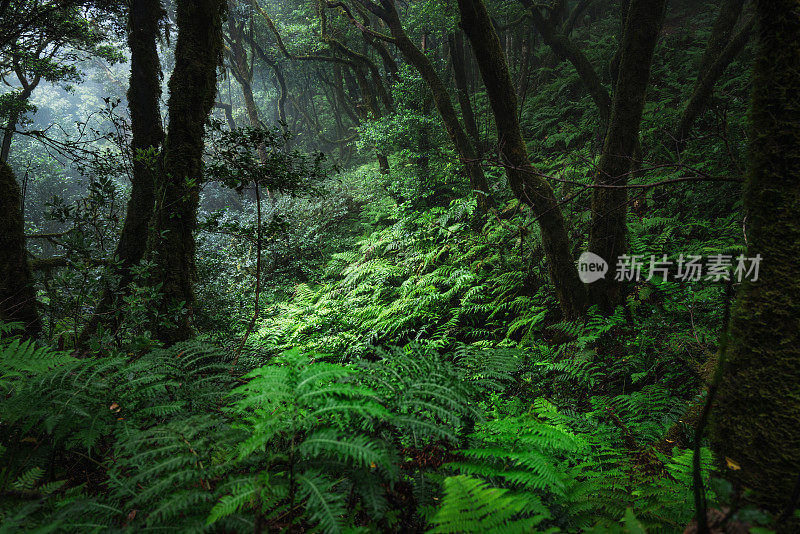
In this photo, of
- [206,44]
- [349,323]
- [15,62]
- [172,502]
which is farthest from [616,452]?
[15,62]

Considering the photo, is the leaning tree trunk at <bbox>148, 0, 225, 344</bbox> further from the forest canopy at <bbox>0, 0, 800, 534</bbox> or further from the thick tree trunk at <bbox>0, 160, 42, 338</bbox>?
the thick tree trunk at <bbox>0, 160, 42, 338</bbox>

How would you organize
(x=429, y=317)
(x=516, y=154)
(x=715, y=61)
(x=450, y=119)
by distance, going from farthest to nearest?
(x=450, y=119) < (x=715, y=61) < (x=429, y=317) < (x=516, y=154)

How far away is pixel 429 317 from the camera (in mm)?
5332

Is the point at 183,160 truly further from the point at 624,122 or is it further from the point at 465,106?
the point at 465,106

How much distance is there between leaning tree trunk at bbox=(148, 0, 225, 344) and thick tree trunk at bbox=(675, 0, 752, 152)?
707cm

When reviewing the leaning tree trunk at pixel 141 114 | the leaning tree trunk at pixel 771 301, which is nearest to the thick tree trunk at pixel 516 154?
the leaning tree trunk at pixel 771 301

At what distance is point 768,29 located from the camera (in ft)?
4.94

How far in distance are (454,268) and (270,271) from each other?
5993mm

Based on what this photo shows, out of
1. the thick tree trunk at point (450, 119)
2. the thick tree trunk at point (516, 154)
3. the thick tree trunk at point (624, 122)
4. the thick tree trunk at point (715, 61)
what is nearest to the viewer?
the thick tree trunk at point (624, 122)

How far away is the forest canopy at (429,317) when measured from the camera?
1302 millimetres

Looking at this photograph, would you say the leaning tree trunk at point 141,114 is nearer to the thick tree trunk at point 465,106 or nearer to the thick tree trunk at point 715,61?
the thick tree trunk at point 465,106

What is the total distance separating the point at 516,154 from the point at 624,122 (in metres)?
1.12

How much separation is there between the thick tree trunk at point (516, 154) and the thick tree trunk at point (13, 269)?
5471 mm

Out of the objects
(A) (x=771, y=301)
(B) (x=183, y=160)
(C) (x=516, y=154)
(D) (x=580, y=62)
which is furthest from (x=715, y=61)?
(B) (x=183, y=160)
